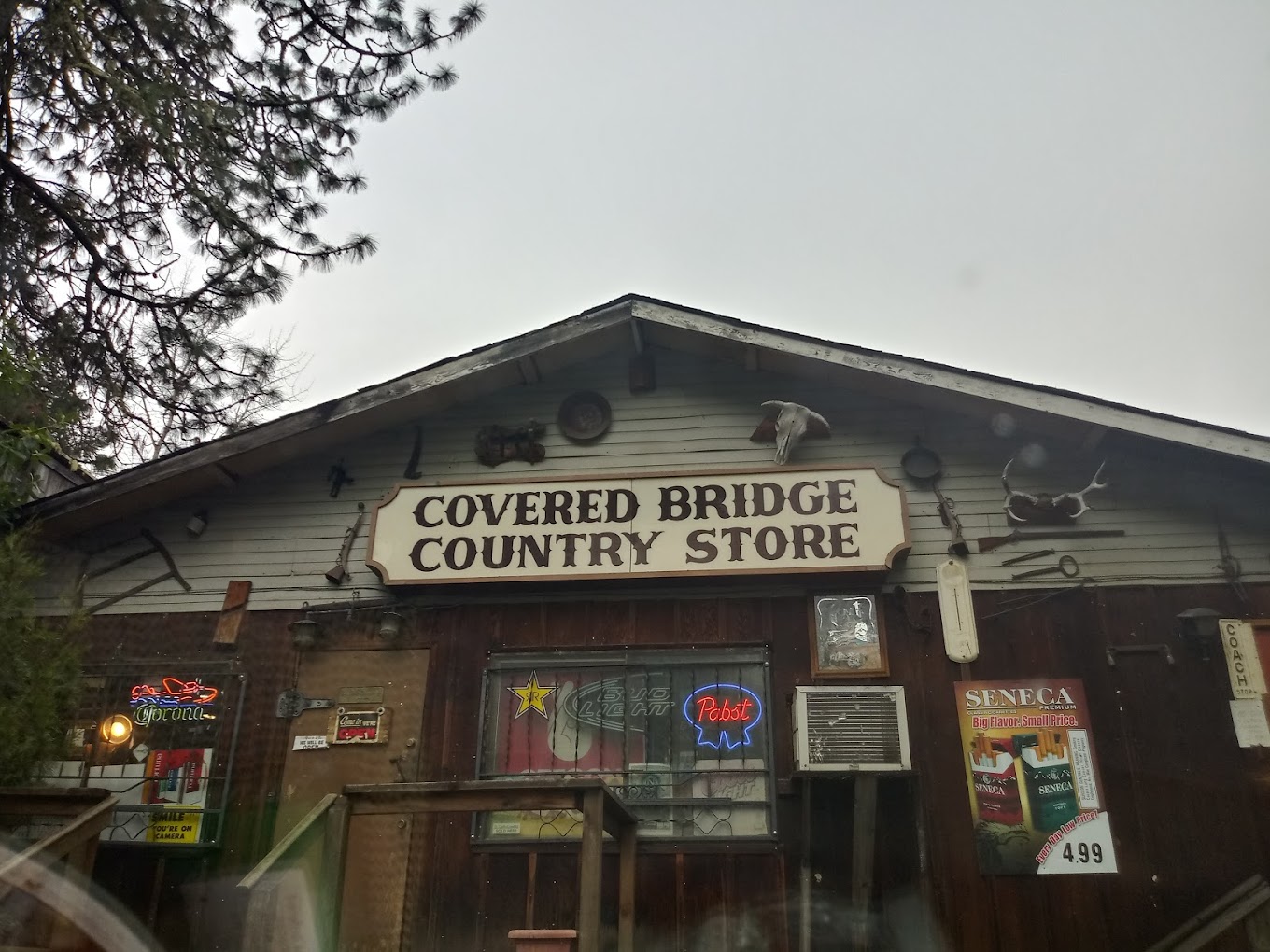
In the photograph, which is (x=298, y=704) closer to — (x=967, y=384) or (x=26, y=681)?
(x=26, y=681)

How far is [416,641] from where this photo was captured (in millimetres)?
7766

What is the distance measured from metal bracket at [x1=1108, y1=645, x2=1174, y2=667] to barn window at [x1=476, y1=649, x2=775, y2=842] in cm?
242

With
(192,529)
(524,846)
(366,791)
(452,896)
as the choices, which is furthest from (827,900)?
(192,529)

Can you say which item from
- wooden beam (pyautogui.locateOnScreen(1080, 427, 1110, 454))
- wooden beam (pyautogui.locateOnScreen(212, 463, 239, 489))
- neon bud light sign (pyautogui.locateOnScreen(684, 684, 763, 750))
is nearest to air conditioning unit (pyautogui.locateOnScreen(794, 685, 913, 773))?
neon bud light sign (pyautogui.locateOnScreen(684, 684, 763, 750))

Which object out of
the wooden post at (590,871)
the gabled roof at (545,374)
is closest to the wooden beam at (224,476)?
the gabled roof at (545,374)

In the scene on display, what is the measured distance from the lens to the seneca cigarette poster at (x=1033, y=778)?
6.56m

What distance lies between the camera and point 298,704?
768 centimetres

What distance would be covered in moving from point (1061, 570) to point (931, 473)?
46.3 inches

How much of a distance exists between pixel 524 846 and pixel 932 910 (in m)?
2.76

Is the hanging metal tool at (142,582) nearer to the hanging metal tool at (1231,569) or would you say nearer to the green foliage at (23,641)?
the green foliage at (23,641)

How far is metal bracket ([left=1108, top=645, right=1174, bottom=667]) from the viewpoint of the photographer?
274 inches

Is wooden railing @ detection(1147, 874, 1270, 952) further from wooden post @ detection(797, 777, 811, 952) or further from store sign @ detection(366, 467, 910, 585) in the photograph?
store sign @ detection(366, 467, 910, 585)

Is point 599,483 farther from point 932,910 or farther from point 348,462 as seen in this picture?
point 932,910

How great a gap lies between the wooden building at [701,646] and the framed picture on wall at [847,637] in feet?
0.07
